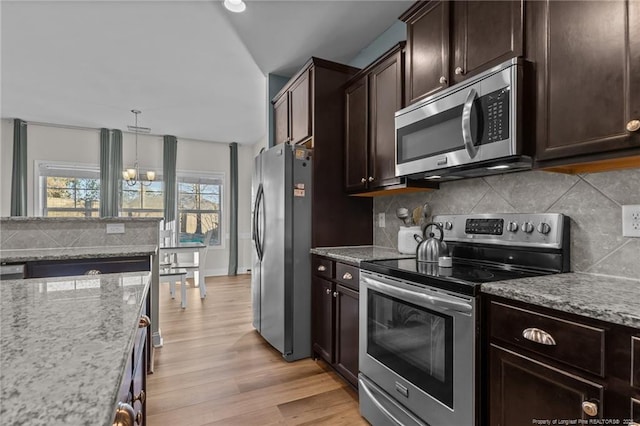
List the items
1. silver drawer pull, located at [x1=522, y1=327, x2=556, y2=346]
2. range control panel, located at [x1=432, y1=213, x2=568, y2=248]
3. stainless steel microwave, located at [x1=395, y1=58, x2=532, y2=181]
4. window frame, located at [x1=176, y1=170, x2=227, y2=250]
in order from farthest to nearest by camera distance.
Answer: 1. window frame, located at [x1=176, y1=170, x2=227, y2=250]
2. range control panel, located at [x1=432, y1=213, x2=568, y2=248]
3. stainless steel microwave, located at [x1=395, y1=58, x2=532, y2=181]
4. silver drawer pull, located at [x1=522, y1=327, x2=556, y2=346]

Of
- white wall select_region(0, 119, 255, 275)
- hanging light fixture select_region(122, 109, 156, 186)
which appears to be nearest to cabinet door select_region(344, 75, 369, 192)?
hanging light fixture select_region(122, 109, 156, 186)

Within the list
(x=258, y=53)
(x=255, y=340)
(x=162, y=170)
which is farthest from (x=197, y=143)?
(x=255, y=340)

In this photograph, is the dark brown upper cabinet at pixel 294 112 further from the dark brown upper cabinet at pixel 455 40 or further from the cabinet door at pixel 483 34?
the cabinet door at pixel 483 34

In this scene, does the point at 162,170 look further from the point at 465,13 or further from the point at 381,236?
the point at 465,13

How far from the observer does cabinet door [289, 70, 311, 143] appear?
283 centimetres

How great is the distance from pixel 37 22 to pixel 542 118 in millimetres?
3715

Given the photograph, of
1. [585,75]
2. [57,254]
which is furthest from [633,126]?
[57,254]

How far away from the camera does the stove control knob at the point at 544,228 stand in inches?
61.5

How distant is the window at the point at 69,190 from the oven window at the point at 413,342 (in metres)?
5.74

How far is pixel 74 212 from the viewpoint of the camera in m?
5.68

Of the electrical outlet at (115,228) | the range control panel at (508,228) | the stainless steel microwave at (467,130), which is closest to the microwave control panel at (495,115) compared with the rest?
the stainless steel microwave at (467,130)

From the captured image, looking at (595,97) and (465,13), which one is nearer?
(595,97)

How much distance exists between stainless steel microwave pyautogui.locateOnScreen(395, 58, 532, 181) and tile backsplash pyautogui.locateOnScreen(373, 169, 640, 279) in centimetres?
13

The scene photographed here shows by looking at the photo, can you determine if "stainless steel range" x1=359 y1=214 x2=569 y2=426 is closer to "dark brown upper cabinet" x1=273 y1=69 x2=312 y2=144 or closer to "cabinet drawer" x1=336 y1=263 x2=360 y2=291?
"cabinet drawer" x1=336 y1=263 x2=360 y2=291
